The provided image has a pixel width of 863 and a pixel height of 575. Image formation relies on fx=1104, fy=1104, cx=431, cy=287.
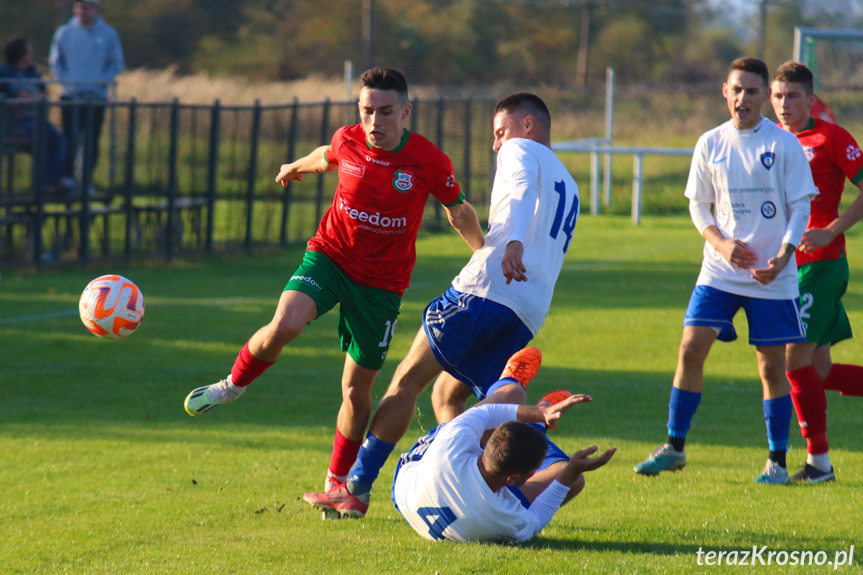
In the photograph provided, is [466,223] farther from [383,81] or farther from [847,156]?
[847,156]

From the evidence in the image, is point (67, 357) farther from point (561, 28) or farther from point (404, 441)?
point (561, 28)

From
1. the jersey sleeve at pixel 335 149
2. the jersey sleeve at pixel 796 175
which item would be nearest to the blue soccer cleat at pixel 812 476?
the jersey sleeve at pixel 796 175

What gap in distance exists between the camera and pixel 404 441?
698 cm

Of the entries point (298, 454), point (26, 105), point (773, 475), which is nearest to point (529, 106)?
point (773, 475)

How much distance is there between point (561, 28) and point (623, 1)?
3954mm

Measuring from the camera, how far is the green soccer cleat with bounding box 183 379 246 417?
5602mm

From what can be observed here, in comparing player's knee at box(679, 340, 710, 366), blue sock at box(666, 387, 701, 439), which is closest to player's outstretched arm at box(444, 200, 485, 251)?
player's knee at box(679, 340, 710, 366)

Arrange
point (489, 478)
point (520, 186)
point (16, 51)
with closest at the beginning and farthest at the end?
point (489, 478)
point (520, 186)
point (16, 51)

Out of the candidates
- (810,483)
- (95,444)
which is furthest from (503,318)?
(95,444)

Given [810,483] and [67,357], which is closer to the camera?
[810,483]

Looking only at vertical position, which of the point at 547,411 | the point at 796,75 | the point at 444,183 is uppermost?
the point at 796,75

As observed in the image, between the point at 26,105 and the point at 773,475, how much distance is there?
10.9 metres

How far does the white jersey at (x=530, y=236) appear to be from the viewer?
529 centimetres

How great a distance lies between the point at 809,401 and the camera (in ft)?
19.6
